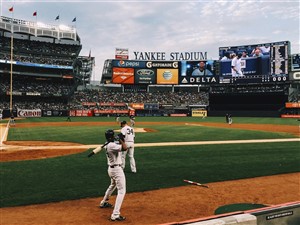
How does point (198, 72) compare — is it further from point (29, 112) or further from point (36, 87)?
point (36, 87)

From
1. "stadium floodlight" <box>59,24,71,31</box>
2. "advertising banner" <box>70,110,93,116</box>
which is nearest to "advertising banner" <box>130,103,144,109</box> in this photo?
"advertising banner" <box>70,110,93,116</box>

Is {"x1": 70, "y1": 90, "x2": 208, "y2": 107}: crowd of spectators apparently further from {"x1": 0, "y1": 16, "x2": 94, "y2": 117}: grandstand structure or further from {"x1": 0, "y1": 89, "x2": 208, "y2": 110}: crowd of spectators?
{"x1": 0, "y1": 16, "x2": 94, "y2": 117}: grandstand structure

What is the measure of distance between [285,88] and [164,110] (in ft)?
91.4

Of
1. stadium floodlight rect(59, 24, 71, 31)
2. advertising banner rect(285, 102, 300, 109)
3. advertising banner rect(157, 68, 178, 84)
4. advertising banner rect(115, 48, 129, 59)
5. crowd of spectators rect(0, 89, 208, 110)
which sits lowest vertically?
advertising banner rect(285, 102, 300, 109)

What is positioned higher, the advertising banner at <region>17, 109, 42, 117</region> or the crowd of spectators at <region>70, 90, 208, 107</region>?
the crowd of spectators at <region>70, 90, 208, 107</region>

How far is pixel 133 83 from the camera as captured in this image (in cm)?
7394

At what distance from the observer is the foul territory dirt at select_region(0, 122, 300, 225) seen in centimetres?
654

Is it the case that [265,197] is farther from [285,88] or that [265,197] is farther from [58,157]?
[285,88]

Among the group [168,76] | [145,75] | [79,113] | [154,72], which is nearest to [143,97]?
[145,75]

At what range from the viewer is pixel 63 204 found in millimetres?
7551

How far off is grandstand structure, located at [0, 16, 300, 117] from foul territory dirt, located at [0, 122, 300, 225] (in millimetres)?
49477

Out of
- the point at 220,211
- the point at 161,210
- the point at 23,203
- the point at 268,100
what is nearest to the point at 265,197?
the point at 220,211

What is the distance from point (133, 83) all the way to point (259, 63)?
3076 cm

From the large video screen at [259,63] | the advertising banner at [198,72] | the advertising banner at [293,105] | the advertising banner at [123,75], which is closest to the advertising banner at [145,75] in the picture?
the advertising banner at [123,75]
